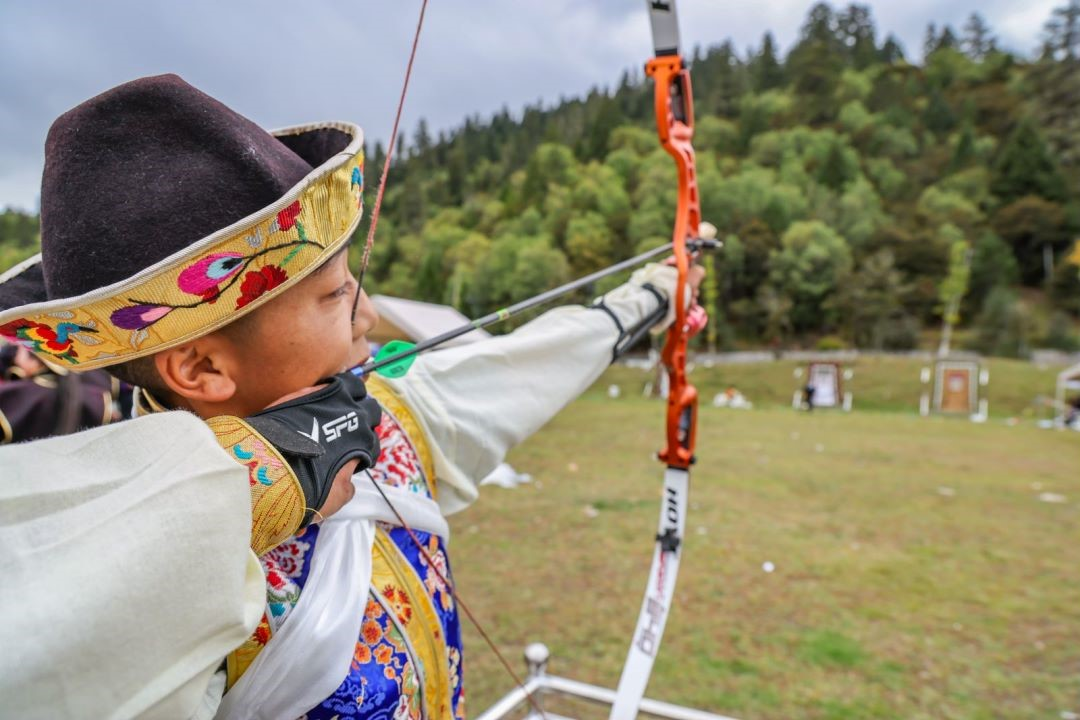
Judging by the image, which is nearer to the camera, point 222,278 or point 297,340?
point 222,278

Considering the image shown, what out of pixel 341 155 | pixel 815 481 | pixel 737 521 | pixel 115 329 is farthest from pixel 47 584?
pixel 815 481

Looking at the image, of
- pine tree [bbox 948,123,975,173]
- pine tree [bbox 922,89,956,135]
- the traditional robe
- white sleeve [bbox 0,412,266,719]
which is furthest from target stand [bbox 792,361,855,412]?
pine tree [bbox 922,89,956,135]

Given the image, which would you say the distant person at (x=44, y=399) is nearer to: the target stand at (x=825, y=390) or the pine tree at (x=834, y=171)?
the target stand at (x=825, y=390)

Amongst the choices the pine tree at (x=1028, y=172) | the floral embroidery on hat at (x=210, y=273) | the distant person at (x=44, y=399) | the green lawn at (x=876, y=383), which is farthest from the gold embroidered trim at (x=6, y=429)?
the pine tree at (x=1028, y=172)

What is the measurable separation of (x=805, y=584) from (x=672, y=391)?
2.71 metres

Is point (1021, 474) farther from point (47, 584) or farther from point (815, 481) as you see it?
point (47, 584)

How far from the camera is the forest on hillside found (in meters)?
35.7

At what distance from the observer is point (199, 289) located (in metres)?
0.70

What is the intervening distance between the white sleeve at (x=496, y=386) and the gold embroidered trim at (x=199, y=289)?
46 cm

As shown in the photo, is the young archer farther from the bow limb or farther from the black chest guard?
the bow limb

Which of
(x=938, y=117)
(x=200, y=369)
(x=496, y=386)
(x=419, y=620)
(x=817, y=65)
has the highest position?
(x=817, y=65)

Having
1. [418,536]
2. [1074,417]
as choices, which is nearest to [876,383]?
[1074,417]

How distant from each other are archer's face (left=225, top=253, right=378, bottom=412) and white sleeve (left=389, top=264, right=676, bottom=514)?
13.0 inches

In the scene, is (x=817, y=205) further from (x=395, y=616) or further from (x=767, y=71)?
(x=395, y=616)
